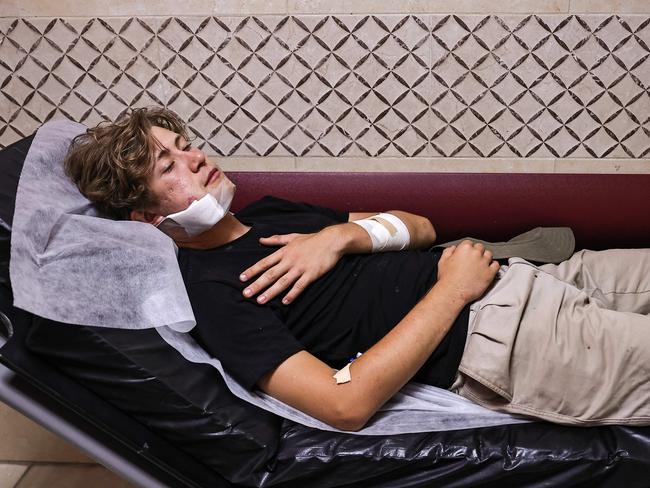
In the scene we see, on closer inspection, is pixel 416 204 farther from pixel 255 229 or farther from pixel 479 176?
pixel 255 229

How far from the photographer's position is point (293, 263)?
149 centimetres

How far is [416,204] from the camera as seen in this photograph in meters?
1.96

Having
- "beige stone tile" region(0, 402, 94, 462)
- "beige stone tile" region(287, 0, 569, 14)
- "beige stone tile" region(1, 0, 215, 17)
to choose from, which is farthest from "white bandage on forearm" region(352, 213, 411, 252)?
"beige stone tile" region(0, 402, 94, 462)

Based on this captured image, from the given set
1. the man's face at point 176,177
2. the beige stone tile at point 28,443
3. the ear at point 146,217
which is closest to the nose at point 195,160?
the man's face at point 176,177

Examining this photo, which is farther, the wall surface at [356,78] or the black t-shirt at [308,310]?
the wall surface at [356,78]

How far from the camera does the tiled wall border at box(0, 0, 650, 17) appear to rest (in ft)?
6.30

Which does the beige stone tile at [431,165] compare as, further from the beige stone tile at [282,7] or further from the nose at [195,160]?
the nose at [195,160]

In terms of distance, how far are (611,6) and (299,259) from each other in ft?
4.13

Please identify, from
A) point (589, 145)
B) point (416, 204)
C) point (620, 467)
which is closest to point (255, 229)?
point (416, 204)

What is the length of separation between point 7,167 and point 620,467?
145 centimetres

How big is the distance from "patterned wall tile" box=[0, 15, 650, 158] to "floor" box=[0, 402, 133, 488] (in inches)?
38.7

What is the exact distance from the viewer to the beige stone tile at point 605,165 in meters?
2.08

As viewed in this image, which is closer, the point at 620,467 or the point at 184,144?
the point at 620,467

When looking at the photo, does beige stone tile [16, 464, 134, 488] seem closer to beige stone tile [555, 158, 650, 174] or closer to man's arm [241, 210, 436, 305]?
man's arm [241, 210, 436, 305]
